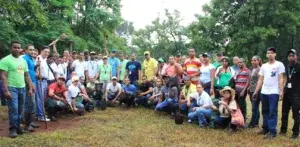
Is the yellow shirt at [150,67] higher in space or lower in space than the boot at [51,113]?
higher

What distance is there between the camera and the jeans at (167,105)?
33.2 ft

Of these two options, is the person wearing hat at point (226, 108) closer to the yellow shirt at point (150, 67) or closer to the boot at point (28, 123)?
the yellow shirt at point (150, 67)

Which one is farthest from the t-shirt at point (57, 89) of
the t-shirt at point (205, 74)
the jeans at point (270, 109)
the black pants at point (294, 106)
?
the black pants at point (294, 106)

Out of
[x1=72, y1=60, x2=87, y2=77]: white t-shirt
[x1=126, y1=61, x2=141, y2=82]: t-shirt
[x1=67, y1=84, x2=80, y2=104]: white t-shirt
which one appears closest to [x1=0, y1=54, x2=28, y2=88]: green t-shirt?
[x1=67, y1=84, x2=80, y2=104]: white t-shirt

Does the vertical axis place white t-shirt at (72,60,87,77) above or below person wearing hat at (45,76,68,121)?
above

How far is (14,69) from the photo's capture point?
271 inches

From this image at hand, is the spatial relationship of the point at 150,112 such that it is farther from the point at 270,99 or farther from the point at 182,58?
the point at 270,99

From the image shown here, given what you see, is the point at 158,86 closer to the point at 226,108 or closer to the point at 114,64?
the point at 114,64

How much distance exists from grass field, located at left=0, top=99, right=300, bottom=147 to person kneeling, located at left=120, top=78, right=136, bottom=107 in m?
2.27

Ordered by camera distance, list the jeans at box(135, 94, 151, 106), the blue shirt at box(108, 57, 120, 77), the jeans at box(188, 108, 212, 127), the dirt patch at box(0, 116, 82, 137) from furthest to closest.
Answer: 1. the blue shirt at box(108, 57, 120, 77)
2. the jeans at box(135, 94, 151, 106)
3. the jeans at box(188, 108, 212, 127)
4. the dirt patch at box(0, 116, 82, 137)

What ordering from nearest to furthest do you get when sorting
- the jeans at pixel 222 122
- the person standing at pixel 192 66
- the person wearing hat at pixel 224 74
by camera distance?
the jeans at pixel 222 122, the person wearing hat at pixel 224 74, the person standing at pixel 192 66

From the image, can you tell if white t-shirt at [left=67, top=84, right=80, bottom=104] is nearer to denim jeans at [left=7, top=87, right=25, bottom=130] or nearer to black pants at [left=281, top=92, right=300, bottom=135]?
denim jeans at [left=7, top=87, right=25, bottom=130]

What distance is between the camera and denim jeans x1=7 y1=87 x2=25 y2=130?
6852mm

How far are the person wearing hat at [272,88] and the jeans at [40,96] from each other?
208 inches
